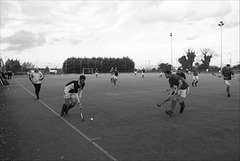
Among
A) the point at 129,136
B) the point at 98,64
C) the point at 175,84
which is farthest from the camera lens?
the point at 98,64

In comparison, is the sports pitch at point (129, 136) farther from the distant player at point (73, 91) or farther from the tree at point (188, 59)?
the tree at point (188, 59)

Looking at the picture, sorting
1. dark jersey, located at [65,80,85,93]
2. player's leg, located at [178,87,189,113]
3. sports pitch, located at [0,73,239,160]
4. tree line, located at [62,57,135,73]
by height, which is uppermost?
tree line, located at [62,57,135,73]

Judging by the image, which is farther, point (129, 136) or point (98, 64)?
point (98, 64)

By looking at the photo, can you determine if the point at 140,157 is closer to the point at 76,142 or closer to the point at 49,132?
the point at 76,142

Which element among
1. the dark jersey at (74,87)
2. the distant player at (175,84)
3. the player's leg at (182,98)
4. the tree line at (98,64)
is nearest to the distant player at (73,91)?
the dark jersey at (74,87)

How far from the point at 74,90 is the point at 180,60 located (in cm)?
9164

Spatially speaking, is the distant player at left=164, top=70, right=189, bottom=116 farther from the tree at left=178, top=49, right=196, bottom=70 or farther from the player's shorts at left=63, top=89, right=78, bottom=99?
the tree at left=178, top=49, right=196, bottom=70

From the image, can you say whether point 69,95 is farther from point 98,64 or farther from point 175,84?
point 98,64

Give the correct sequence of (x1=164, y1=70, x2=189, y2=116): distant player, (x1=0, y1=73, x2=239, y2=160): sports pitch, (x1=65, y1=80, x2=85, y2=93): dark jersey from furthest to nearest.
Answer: (x1=164, y1=70, x2=189, y2=116): distant player → (x1=65, y1=80, x2=85, y2=93): dark jersey → (x1=0, y1=73, x2=239, y2=160): sports pitch

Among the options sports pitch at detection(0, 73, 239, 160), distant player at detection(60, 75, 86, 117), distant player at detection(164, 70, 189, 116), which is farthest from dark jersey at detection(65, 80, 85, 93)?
distant player at detection(164, 70, 189, 116)

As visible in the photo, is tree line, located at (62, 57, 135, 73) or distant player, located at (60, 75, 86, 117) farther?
tree line, located at (62, 57, 135, 73)

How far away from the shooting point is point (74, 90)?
6996 mm

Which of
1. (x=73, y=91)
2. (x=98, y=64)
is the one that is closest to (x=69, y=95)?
(x=73, y=91)

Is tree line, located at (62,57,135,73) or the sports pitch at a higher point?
tree line, located at (62,57,135,73)
